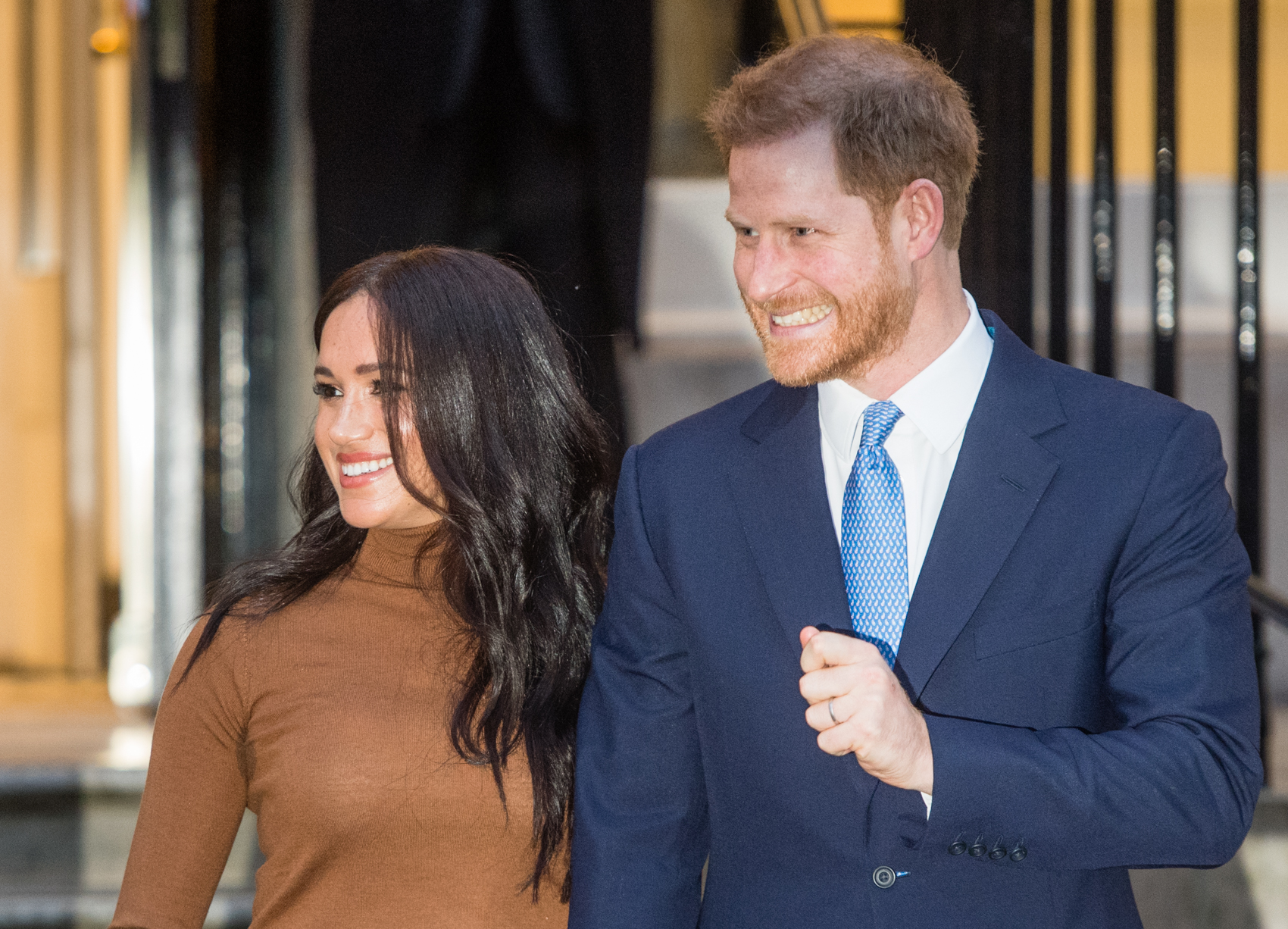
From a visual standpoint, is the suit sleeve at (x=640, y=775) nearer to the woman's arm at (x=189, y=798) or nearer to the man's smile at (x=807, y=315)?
the man's smile at (x=807, y=315)

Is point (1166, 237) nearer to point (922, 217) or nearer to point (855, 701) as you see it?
point (922, 217)

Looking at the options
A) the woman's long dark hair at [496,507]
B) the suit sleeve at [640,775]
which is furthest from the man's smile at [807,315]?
the woman's long dark hair at [496,507]

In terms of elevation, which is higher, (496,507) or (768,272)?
(768,272)

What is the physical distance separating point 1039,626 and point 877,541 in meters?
0.17

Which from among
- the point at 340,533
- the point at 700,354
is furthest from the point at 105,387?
the point at 340,533

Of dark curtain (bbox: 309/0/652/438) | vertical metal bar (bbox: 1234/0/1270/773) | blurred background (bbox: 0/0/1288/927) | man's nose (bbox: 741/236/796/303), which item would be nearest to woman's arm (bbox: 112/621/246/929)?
man's nose (bbox: 741/236/796/303)

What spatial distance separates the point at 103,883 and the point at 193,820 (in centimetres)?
139

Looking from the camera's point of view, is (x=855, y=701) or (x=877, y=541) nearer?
(x=855, y=701)

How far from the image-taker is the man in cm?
118

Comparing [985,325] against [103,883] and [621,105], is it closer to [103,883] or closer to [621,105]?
[621,105]

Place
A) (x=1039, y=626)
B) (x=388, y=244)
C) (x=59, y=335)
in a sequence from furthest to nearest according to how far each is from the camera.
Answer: (x=59, y=335) → (x=388, y=244) → (x=1039, y=626)

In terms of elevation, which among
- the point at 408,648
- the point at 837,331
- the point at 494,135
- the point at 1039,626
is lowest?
the point at 408,648

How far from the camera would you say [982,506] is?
1295mm

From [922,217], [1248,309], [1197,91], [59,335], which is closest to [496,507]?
[922,217]
